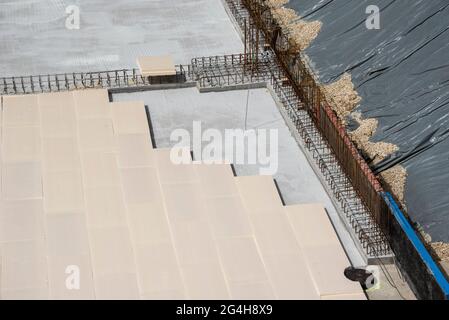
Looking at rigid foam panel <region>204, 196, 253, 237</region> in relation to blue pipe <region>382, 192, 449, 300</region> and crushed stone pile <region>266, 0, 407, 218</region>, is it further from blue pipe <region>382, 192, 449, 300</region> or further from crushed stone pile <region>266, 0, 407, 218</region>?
crushed stone pile <region>266, 0, 407, 218</region>

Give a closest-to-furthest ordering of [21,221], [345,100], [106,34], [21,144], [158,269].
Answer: [158,269], [21,221], [21,144], [345,100], [106,34]

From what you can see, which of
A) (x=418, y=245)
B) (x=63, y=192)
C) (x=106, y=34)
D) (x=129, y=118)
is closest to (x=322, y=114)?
(x=129, y=118)

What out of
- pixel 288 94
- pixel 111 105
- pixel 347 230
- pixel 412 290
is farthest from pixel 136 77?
A: pixel 412 290

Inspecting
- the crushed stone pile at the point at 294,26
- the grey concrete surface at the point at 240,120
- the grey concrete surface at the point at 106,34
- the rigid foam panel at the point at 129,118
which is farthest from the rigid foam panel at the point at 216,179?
the crushed stone pile at the point at 294,26

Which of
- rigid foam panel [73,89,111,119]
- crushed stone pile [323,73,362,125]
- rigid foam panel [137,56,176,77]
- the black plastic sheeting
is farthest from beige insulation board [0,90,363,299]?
crushed stone pile [323,73,362,125]

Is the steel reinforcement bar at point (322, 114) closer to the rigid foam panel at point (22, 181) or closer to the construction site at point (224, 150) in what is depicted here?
the construction site at point (224, 150)

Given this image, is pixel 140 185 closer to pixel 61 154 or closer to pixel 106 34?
pixel 61 154

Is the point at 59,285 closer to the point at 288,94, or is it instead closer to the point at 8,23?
the point at 288,94
